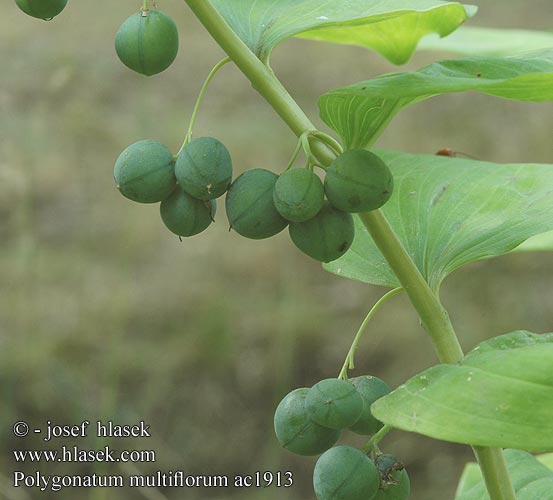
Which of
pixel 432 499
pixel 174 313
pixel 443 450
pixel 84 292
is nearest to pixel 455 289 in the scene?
pixel 443 450

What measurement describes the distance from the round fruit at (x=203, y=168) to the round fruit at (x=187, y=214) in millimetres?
16

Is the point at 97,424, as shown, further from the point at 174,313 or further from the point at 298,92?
the point at 298,92

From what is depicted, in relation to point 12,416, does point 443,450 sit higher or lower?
lower

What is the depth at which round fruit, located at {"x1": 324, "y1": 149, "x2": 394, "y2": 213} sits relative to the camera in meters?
0.73

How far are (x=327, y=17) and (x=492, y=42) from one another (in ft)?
3.42

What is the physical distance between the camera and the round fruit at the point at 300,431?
0.88 meters

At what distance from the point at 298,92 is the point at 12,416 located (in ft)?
8.15

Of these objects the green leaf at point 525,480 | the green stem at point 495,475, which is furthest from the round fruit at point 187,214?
the green leaf at point 525,480

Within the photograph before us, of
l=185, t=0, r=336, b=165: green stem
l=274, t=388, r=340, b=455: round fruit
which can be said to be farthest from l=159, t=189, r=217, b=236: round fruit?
l=274, t=388, r=340, b=455: round fruit

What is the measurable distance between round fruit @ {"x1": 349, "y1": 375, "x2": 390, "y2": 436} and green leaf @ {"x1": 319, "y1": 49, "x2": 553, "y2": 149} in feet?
0.89

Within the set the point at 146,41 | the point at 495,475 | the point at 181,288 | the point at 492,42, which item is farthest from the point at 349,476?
the point at 181,288

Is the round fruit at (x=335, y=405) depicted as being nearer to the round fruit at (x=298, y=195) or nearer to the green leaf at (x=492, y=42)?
the round fruit at (x=298, y=195)

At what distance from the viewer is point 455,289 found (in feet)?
12.6

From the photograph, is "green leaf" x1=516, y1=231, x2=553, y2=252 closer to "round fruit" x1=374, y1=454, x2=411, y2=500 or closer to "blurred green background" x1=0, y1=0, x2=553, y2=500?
"round fruit" x1=374, y1=454, x2=411, y2=500
